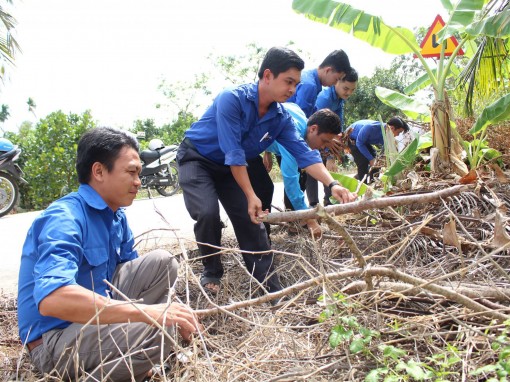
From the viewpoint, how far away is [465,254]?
3033 mm

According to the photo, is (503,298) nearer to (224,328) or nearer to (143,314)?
(224,328)

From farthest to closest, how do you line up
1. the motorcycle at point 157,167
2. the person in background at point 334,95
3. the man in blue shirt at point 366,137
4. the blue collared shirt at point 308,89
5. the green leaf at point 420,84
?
the motorcycle at point 157,167 → the man in blue shirt at point 366,137 → the green leaf at point 420,84 → the person in background at point 334,95 → the blue collared shirt at point 308,89

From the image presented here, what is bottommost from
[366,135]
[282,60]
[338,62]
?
[366,135]

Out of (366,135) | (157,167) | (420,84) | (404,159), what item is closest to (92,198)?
(404,159)

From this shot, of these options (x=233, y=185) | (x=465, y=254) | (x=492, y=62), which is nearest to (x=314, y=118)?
(x=233, y=185)

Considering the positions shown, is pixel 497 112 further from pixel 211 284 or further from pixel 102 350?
pixel 102 350

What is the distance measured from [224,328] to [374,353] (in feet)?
3.09

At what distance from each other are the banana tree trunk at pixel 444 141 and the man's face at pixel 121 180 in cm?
283

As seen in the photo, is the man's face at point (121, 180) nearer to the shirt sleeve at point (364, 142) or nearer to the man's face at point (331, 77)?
the man's face at point (331, 77)

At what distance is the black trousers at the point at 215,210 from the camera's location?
2959mm

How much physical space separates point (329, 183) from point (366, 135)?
271cm

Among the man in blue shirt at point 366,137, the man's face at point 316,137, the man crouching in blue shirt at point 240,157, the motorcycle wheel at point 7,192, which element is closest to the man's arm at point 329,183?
the man crouching in blue shirt at point 240,157

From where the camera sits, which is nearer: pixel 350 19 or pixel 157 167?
pixel 350 19

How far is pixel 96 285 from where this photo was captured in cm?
212
